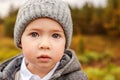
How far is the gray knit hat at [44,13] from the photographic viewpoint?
1800 millimetres

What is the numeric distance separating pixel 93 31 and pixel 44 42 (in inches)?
189

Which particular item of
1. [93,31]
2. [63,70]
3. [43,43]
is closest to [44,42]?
[43,43]

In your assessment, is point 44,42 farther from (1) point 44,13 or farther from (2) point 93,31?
(2) point 93,31

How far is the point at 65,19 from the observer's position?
1.86 m

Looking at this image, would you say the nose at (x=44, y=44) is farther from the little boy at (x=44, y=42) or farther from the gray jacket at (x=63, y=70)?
the gray jacket at (x=63, y=70)

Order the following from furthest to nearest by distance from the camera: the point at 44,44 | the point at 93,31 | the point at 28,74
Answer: the point at 93,31 < the point at 28,74 < the point at 44,44

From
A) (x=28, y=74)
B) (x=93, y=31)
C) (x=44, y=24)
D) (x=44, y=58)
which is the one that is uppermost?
(x=44, y=24)

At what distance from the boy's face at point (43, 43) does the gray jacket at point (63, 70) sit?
120 millimetres

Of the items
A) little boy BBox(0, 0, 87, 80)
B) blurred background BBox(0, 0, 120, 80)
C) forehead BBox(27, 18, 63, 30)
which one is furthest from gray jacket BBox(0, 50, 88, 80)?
blurred background BBox(0, 0, 120, 80)

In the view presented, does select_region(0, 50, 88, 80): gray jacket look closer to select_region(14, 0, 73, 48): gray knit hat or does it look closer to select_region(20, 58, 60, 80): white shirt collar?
select_region(20, 58, 60, 80): white shirt collar

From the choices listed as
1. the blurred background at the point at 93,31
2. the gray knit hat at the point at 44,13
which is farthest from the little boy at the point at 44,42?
the blurred background at the point at 93,31

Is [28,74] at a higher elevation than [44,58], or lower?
lower

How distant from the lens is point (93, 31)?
6.49 meters

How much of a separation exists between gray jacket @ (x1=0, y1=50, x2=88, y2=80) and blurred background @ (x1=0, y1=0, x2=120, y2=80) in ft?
13.1
